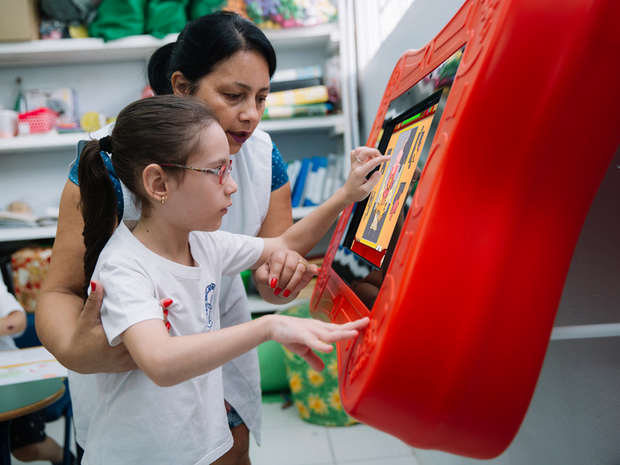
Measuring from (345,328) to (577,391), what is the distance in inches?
20.0

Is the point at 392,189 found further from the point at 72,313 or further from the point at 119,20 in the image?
the point at 119,20

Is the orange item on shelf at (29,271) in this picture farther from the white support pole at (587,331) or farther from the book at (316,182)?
the white support pole at (587,331)

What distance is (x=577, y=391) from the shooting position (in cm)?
77

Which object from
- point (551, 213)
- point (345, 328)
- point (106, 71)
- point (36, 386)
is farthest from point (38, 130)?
point (551, 213)

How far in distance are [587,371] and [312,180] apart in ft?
6.12

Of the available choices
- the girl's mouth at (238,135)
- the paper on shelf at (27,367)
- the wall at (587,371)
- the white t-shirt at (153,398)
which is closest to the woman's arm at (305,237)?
the white t-shirt at (153,398)

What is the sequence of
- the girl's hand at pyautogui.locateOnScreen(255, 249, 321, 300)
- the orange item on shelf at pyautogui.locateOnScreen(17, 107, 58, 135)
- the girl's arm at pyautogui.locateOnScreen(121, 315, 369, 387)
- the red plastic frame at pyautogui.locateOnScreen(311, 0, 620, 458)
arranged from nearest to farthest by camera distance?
the red plastic frame at pyautogui.locateOnScreen(311, 0, 620, 458)
the girl's arm at pyautogui.locateOnScreen(121, 315, 369, 387)
the girl's hand at pyautogui.locateOnScreen(255, 249, 321, 300)
the orange item on shelf at pyautogui.locateOnScreen(17, 107, 58, 135)

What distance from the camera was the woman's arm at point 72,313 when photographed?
720 millimetres

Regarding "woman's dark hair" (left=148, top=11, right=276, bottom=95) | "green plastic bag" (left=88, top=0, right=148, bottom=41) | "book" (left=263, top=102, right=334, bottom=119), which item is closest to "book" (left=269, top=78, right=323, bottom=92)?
"book" (left=263, top=102, right=334, bottom=119)

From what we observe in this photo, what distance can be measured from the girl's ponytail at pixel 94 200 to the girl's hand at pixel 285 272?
30cm

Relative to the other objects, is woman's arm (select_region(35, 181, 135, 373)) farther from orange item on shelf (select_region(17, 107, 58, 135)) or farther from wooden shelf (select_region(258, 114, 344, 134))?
orange item on shelf (select_region(17, 107, 58, 135))

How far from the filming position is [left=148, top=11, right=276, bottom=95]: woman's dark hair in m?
0.98

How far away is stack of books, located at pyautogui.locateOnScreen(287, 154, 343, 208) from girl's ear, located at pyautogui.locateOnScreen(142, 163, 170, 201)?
1703 mm

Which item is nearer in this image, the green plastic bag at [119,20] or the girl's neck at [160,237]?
the girl's neck at [160,237]
